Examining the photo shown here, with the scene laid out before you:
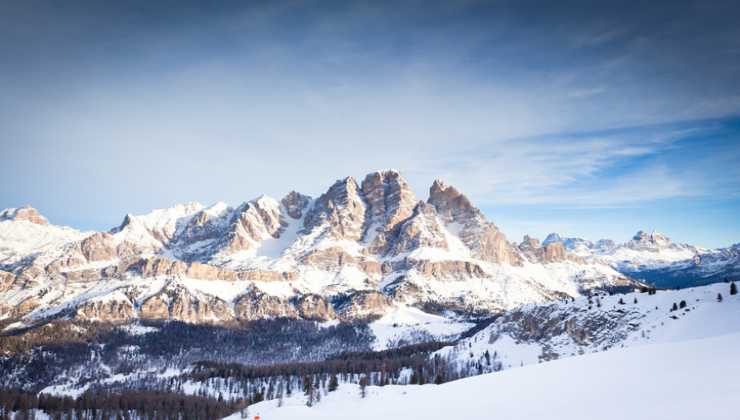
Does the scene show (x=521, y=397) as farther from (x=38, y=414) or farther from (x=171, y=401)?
(x=38, y=414)

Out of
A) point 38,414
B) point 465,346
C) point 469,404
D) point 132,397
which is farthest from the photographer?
point 465,346

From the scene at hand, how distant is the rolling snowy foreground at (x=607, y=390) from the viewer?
17438mm

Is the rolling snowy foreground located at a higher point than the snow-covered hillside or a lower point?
higher

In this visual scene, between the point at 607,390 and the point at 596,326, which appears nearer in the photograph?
the point at 607,390

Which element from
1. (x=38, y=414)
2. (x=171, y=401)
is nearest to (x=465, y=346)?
(x=171, y=401)

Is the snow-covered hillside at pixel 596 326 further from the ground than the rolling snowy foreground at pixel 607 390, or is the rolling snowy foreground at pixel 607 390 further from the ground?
the rolling snowy foreground at pixel 607 390

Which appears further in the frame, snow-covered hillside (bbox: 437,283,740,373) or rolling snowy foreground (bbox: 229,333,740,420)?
snow-covered hillside (bbox: 437,283,740,373)

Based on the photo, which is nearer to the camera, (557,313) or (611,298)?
(611,298)

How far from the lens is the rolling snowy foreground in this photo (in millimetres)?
17438

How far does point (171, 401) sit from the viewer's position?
138375mm

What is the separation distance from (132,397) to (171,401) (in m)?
16.6

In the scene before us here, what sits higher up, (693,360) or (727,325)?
(693,360)

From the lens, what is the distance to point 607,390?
71.9 ft

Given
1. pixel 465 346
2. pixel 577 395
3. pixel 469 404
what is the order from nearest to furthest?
1. pixel 577 395
2. pixel 469 404
3. pixel 465 346
